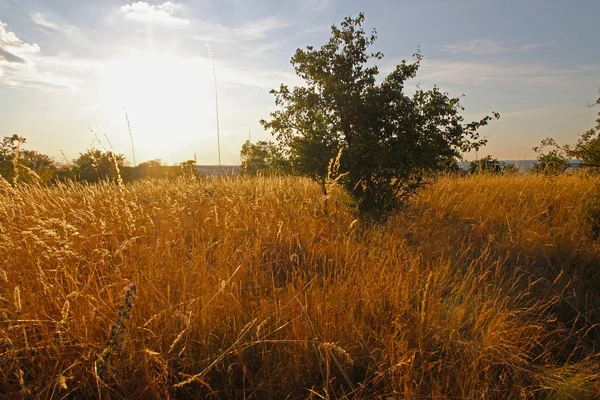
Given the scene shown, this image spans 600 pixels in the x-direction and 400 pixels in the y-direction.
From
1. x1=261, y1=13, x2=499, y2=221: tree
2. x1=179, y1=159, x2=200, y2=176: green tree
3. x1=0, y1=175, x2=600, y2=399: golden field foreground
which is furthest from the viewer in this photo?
x1=179, y1=159, x2=200, y2=176: green tree

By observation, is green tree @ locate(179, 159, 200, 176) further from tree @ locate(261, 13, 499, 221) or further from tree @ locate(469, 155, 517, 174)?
tree @ locate(469, 155, 517, 174)

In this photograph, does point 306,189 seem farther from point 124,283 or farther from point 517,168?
point 517,168

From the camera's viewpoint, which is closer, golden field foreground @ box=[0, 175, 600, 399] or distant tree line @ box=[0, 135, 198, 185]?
golden field foreground @ box=[0, 175, 600, 399]

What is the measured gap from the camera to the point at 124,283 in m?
2.40

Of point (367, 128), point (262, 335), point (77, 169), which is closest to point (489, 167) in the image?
point (367, 128)

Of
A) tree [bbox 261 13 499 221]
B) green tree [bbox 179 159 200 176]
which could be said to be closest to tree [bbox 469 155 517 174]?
tree [bbox 261 13 499 221]

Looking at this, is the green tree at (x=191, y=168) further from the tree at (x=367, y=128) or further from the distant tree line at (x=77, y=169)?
the tree at (x=367, y=128)

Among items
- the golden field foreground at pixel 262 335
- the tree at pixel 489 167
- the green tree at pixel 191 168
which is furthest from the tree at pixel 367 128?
the tree at pixel 489 167

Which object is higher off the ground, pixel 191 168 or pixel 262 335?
pixel 191 168

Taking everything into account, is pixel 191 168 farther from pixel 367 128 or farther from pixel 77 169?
pixel 77 169

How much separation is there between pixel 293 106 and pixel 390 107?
1.51 metres

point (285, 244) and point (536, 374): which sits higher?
point (285, 244)

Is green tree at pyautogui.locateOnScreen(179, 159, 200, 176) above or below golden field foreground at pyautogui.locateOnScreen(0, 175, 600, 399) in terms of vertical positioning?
above

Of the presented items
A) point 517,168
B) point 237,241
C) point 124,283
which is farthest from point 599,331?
point 517,168
